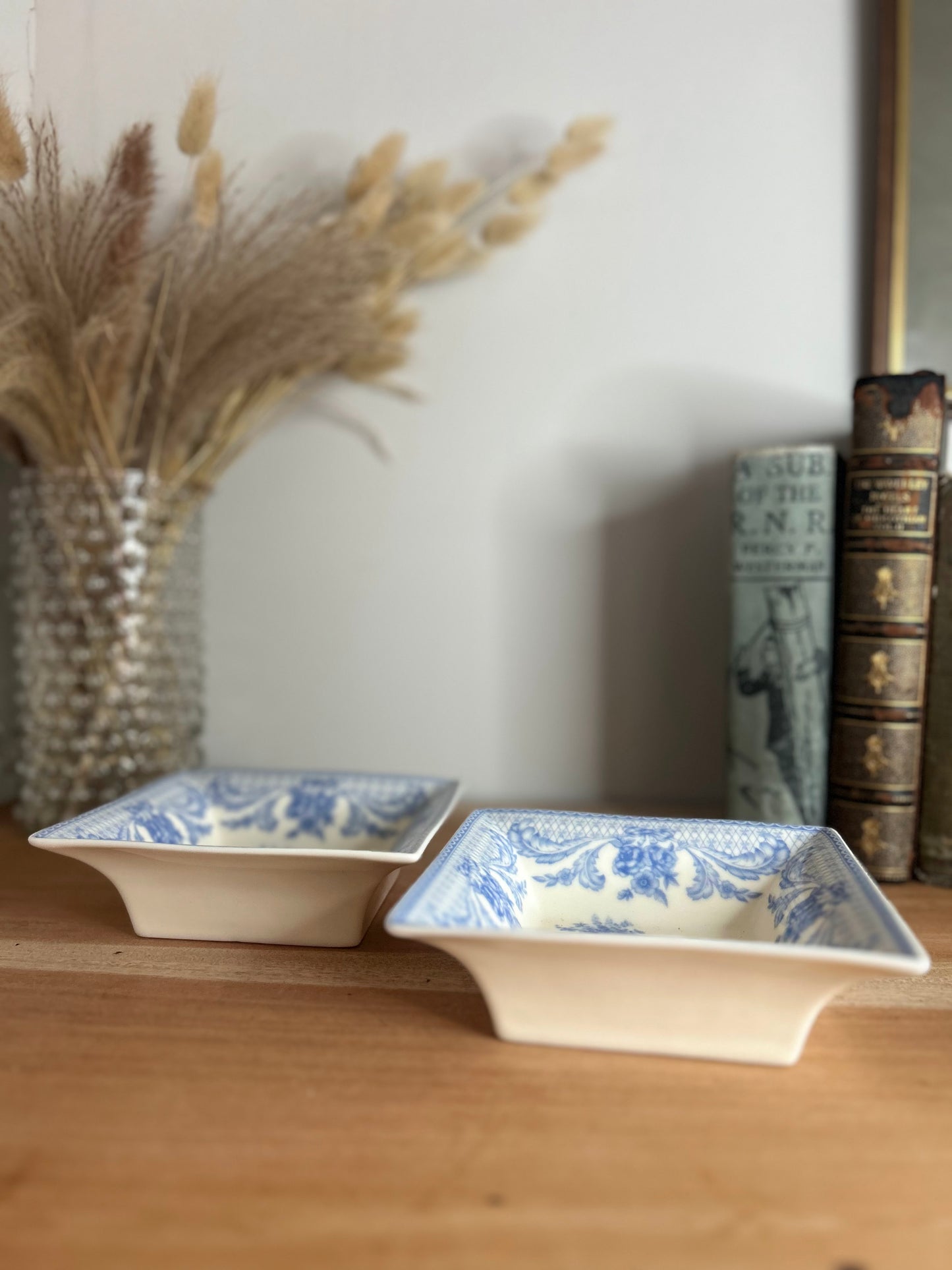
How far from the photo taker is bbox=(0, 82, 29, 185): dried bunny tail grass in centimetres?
52

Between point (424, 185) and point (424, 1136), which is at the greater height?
point (424, 185)

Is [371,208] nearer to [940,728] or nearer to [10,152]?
[10,152]

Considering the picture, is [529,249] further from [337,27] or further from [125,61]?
[125,61]

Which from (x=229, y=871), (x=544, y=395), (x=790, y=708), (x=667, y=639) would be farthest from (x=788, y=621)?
(x=229, y=871)

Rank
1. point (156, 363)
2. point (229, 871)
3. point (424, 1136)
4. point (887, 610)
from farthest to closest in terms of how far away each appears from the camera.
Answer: point (156, 363) → point (887, 610) → point (229, 871) → point (424, 1136)

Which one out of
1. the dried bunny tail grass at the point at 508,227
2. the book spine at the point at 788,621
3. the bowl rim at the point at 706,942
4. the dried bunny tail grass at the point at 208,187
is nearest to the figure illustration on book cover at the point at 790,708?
the book spine at the point at 788,621

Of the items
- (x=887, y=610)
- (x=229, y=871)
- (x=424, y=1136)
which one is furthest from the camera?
(x=887, y=610)

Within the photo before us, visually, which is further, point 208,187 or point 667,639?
point 667,639

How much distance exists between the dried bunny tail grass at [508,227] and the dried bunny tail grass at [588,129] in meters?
0.06

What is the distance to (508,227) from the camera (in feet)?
2.43

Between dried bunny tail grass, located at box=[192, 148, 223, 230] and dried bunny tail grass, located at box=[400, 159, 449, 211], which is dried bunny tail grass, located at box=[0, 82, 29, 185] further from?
dried bunny tail grass, located at box=[400, 159, 449, 211]

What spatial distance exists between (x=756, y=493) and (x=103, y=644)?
1.60ft

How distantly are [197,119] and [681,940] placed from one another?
1.97 feet

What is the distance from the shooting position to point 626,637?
0.79 meters
